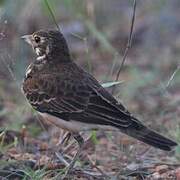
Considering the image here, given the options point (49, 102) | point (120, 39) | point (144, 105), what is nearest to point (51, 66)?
point (49, 102)

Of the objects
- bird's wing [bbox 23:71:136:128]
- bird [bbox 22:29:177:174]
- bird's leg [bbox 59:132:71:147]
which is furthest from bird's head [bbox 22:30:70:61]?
bird's leg [bbox 59:132:71:147]

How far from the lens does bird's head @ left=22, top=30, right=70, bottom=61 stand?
20.8ft

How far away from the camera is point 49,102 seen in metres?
6.05

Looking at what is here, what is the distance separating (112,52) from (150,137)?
3041 millimetres

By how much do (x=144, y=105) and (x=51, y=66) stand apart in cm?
241

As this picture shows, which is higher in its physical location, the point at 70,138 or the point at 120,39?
the point at 70,138

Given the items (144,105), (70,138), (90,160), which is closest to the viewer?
(90,160)

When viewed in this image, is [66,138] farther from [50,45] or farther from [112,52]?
[112,52]

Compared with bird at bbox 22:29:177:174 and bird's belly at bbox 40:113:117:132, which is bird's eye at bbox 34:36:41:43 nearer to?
bird at bbox 22:29:177:174

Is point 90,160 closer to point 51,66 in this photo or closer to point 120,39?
point 51,66

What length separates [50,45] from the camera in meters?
6.37

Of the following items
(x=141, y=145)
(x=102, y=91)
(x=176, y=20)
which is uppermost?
(x=102, y=91)

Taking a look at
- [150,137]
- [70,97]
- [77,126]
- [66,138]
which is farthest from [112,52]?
[150,137]

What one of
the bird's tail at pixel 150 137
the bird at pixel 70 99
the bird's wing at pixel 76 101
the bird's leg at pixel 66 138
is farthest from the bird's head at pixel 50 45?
the bird's tail at pixel 150 137
